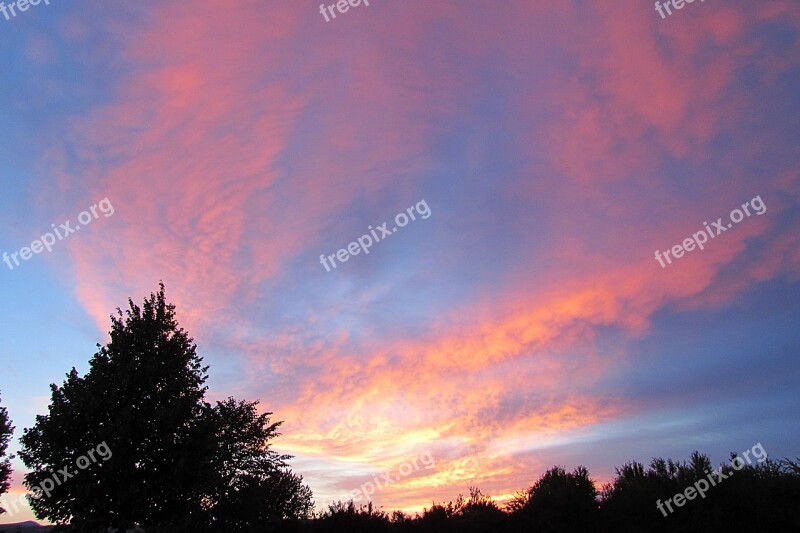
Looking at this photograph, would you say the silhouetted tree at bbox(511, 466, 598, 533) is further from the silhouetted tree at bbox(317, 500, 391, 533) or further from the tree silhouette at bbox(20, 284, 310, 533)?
the tree silhouette at bbox(20, 284, 310, 533)

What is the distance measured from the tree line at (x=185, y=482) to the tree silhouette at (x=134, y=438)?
0.20 feet

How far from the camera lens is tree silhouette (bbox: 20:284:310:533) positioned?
26578 millimetres

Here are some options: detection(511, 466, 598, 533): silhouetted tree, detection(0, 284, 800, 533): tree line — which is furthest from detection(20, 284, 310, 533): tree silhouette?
detection(511, 466, 598, 533): silhouetted tree

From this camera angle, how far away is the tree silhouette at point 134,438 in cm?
2658

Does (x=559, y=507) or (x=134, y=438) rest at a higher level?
(x=134, y=438)

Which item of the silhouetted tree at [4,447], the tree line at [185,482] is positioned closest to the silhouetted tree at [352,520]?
the tree line at [185,482]

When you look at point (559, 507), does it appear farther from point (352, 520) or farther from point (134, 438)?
point (134, 438)

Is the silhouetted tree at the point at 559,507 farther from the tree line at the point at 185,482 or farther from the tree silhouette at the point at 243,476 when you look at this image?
the tree silhouette at the point at 243,476

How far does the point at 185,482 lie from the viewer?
92.6 feet

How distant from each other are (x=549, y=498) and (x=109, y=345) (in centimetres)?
2692

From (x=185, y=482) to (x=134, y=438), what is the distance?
3.56 m

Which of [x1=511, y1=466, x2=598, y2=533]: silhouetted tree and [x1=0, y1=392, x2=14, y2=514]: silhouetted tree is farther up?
[x1=0, y1=392, x2=14, y2=514]: silhouetted tree

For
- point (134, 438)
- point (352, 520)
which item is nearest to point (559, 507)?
point (352, 520)

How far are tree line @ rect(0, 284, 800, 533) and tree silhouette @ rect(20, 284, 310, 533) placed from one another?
0.06 m
